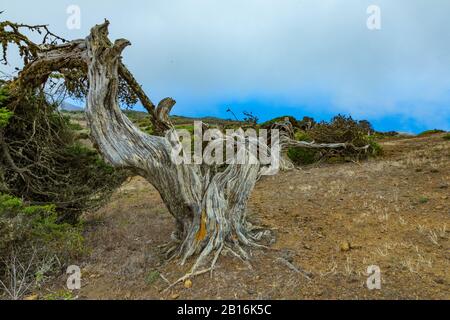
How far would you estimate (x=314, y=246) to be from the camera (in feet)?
18.2

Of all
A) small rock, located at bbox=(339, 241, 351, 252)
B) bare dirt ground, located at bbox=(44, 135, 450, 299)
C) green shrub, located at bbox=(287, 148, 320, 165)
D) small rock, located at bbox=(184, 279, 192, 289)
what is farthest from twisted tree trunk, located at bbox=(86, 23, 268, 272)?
green shrub, located at bbox=(287, 148, 320, 165)

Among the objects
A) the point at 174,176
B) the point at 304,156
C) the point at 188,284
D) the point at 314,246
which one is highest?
the point at 304,156

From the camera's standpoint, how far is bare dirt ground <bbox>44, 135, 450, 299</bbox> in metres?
4.34

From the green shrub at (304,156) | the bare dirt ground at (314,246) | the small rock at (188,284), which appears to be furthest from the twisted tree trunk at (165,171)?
the green shrub at (304,156)

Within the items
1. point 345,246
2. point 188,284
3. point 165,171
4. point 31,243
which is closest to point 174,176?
point 165,171

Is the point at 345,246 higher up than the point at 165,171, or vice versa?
the point at 165,171

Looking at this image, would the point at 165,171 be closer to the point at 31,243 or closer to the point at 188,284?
the point at 188,284

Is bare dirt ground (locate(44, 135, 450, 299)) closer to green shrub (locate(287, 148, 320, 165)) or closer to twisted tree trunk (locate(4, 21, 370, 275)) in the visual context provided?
twisted tree trunk (locate(4, 21, 370, 275))

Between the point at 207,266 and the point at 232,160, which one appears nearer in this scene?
the point at 207,266

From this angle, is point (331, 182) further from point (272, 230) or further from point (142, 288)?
point (142, 288)

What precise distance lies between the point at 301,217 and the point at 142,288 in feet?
11.6
